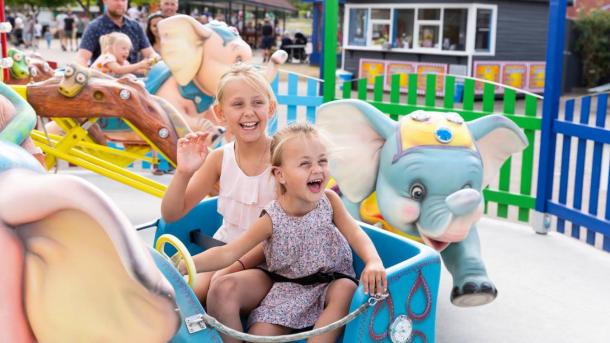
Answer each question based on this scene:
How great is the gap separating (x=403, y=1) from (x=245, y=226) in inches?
536

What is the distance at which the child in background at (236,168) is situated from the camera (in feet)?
6.41

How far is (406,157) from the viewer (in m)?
2.64

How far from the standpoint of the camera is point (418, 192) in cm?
261

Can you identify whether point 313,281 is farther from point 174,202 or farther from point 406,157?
point 406,157

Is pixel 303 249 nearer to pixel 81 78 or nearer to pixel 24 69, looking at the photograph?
pixel 81 78

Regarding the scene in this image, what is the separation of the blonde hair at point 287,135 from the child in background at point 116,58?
3.08 meters

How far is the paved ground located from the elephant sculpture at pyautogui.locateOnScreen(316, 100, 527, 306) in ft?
0.95

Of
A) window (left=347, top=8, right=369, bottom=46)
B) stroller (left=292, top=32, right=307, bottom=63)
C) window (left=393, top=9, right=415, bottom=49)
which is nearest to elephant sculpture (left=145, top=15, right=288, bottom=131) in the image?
window (left=393, top=9, right=415, bottom=49)

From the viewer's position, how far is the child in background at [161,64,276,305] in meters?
1.95

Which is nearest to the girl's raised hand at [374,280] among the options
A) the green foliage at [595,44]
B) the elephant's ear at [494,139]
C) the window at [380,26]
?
the elephant's ear at [494,139]

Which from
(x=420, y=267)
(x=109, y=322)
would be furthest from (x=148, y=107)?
(x=109, y=322)

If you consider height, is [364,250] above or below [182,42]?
below

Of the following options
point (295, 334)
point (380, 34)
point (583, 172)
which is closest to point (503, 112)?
point (583, 172)

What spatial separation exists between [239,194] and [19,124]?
0.72 metres
